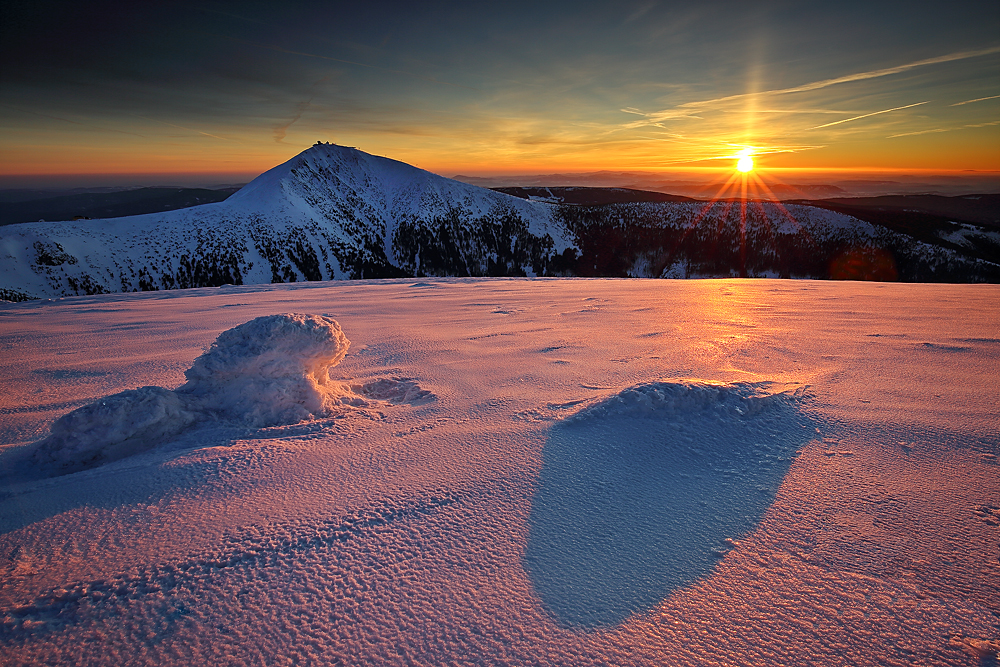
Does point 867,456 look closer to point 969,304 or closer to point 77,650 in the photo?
point 77,650

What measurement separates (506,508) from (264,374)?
1.74 m

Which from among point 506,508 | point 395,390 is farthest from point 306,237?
point 506,508

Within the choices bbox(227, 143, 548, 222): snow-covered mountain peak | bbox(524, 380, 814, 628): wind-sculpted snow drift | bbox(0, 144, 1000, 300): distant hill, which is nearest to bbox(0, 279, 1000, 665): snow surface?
bbox(524, 380, 814, 628): wind-sculpted snow drift

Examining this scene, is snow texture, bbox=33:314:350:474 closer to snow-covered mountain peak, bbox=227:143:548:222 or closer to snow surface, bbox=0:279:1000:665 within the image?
snow surface, bbox=0:279:1000:665

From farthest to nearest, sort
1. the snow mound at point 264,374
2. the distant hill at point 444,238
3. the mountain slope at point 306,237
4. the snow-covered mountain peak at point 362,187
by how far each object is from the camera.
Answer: the snow-covered mountain peak at point 362,187 → the distant hill at point 444,238 → the mountain slope at point 306,237 → the snow mound at point 264,374

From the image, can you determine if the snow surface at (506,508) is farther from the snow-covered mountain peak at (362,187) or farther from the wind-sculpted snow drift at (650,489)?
the snow-covered mountain peak at (362,187)

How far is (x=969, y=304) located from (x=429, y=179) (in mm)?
48830

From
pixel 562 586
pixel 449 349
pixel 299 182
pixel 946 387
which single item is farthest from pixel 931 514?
pixel 299 182

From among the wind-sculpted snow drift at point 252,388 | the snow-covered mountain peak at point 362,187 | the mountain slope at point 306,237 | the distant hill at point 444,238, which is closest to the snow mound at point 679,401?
the wind-sculpted snow drift at point 252,388

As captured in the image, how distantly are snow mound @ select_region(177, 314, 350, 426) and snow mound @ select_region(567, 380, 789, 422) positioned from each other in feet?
5.09

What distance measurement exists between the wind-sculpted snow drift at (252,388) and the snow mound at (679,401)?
1.20m

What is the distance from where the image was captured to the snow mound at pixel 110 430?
2037 millimetres

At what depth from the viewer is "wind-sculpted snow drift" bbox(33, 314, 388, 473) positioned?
2.21m

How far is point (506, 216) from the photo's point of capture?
48.5 meters
